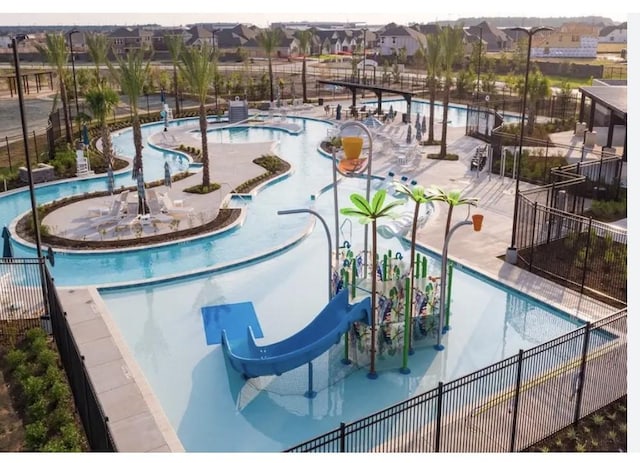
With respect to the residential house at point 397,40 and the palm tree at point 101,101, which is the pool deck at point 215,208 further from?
the residential house at point 397,40

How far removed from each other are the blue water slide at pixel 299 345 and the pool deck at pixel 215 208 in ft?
6.49

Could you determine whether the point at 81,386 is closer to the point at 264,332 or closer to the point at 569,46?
the point at 264,332

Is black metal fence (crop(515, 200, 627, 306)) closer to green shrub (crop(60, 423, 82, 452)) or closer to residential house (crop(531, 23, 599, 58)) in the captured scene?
green shrub (crop(60, 423, 82, 452))

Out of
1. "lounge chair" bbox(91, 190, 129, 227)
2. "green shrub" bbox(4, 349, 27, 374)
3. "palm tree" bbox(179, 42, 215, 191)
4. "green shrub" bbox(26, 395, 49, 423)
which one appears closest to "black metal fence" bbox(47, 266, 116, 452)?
"green shrub" bbox(26, 395, 49, 423)

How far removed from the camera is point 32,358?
13219 millimetres

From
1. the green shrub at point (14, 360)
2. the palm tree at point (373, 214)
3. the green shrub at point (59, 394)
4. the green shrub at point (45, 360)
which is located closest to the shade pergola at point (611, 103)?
the palm tree at point (373, 214)

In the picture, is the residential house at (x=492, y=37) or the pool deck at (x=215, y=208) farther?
the residential house at (x=492, y=37)

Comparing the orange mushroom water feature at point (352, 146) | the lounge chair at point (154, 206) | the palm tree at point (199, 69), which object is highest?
the palm tree at point (199, 69)

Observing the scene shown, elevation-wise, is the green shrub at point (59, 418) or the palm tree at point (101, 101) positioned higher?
the palm tree at point (101, 101)

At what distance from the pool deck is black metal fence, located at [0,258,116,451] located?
0.59 m

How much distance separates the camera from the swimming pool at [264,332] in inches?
478

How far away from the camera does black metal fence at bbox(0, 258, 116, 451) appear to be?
9609 millimetres

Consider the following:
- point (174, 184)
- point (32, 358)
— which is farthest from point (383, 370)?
point (174, 184)

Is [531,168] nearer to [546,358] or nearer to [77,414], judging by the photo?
[546,358]
